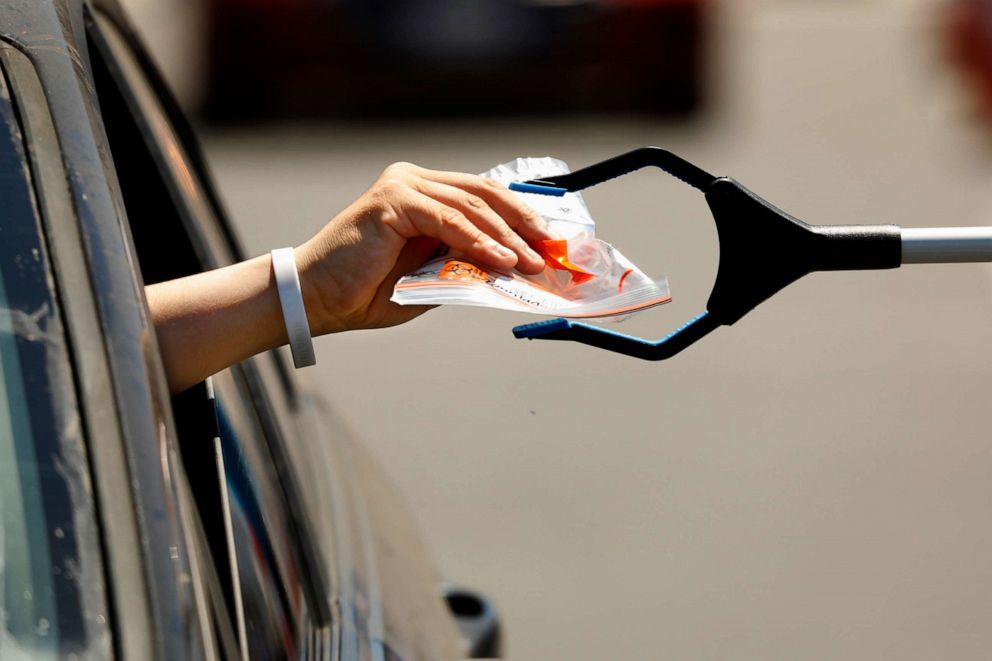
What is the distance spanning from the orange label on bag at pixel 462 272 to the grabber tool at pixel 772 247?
186 millimetres

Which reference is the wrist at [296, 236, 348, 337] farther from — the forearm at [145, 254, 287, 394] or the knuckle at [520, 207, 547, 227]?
the knuckle at [520, 207, 547, 227]

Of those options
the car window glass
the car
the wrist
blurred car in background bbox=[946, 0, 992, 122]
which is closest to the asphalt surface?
blurred car in background bbox=[946, 0, 992, 122]

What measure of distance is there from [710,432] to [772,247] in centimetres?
414

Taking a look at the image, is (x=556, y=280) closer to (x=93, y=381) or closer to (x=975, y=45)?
(x=93, y=381)

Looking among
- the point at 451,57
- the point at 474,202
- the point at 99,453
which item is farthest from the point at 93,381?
the point at 451,57

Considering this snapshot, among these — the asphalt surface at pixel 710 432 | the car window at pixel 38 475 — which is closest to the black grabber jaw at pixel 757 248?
the car window at pixel 38 475

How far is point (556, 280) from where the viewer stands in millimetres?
1618

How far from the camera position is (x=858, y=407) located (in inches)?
232

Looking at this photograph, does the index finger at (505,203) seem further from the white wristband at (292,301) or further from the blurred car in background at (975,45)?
the blurred car in background at (975,45)

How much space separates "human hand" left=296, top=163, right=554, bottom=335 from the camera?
1.55 m

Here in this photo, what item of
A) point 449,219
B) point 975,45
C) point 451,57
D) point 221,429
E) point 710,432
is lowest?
point 710,432

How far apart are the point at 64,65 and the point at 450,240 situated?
433mm

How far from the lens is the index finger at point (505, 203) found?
161 cm

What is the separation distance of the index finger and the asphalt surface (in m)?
1.90
